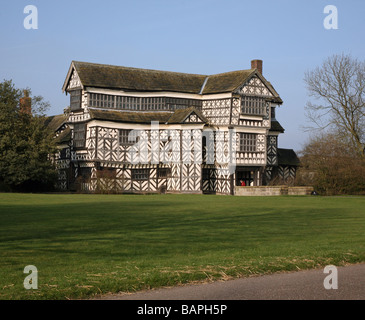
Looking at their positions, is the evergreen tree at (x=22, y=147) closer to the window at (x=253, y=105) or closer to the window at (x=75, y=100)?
the window at (x=75, y=100)

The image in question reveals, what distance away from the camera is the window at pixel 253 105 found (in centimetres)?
4684

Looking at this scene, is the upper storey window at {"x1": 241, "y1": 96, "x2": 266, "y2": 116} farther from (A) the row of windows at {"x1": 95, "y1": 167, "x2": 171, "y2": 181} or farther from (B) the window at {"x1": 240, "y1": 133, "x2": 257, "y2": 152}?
(A) the row of windows at {"x1": 95, "y1": 167, "x2": 171, "y2": 181}

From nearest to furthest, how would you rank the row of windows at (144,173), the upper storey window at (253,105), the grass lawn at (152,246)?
1. the grass lawn at (152,246)
2. the row of windows at (144,173)
3. the upper storey window at (253,105)

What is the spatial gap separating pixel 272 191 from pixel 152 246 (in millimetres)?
30261

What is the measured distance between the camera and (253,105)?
47375 mm

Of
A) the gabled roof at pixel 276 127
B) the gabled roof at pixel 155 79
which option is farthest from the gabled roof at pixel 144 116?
the gabled roof at pixel 276 127

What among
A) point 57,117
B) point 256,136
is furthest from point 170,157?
point 57,117

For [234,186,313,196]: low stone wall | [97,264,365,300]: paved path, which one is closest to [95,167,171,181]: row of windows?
[234,186,313,196]: low stone wall

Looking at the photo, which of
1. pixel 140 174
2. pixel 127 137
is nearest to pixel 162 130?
pixel 127 137

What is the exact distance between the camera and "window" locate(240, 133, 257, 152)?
154 ft

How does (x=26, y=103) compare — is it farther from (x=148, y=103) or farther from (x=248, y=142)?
(x=248, y=142)

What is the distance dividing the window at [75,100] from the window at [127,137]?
4.25 m

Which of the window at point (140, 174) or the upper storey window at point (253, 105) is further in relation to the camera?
the upper storey window at point (253, 105)
